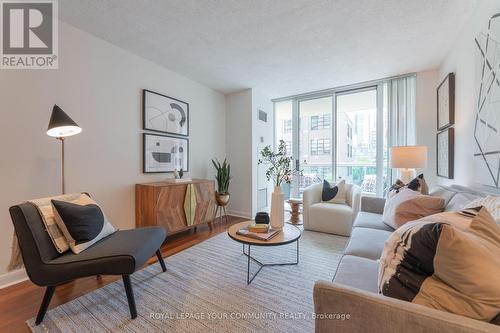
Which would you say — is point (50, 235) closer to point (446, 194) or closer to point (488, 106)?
point (446, 194)

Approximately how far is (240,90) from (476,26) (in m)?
3.27

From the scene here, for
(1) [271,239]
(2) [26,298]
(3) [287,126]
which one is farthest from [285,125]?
(2) [26,298]

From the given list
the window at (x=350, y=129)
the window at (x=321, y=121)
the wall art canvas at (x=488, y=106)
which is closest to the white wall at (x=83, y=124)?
the window at (x=350, y=129)

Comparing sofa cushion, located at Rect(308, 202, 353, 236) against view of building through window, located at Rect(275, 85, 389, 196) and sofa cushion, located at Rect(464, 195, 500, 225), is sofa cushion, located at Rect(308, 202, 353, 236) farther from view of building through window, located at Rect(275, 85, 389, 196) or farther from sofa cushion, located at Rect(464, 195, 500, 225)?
sofa cushion, located at Rect(464, 195, 500, 225)

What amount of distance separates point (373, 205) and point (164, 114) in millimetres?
3212

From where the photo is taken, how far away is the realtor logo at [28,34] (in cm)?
192

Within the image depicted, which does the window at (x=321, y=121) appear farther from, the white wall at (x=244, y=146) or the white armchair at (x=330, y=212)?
the white armchair at (x=330, y=212)

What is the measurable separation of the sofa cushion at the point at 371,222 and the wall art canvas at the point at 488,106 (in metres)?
0.87

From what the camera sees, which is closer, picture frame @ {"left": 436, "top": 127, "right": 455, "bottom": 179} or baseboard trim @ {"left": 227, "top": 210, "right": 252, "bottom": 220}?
picture frame @ {"left": 436, "top": 127, "right": 455, "bottom": 179}

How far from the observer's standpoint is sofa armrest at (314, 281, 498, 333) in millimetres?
628

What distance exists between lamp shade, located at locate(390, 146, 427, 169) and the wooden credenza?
9.21 feet

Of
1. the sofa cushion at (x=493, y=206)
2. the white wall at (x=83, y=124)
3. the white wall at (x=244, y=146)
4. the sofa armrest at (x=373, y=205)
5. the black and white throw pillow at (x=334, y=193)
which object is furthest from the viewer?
the white wall at (x=244, y=146)

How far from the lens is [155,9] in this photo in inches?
78.4

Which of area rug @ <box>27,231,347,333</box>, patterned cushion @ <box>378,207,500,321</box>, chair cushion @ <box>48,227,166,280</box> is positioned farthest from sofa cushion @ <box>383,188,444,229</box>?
chair cushion @ <box>48,227,166,280</box>
